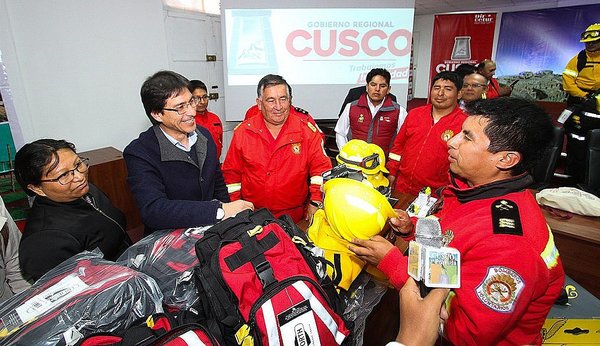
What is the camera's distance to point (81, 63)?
3.38 metres

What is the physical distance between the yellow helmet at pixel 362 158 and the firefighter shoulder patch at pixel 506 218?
0.92 m

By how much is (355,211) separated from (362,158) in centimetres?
75

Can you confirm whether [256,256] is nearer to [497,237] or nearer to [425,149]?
[497,237]

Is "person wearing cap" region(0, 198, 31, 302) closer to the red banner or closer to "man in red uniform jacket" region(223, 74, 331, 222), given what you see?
"man in red uniform jacket" region(223, 74, 331, 222)

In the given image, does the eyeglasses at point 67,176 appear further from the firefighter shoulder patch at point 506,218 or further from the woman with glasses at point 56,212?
the firefighter shoulder patch at point 506,218

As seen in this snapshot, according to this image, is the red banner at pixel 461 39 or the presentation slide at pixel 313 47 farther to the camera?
the red banner at pixel 461 39

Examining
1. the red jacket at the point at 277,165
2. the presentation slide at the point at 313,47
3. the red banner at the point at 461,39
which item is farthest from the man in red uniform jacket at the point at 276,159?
the red banner at the point at 461,39

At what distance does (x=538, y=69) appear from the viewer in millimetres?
8172

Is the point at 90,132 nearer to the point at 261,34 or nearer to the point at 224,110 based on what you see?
the point at 224,110

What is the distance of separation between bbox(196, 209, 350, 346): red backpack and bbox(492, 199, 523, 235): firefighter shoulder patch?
0.55 meters

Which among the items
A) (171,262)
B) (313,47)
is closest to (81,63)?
(313,47)

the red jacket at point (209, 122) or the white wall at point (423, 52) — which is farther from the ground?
the white wall at point (423, 52)

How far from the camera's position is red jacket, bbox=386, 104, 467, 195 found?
242 cm

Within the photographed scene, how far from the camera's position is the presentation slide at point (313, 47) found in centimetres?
487
